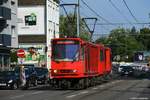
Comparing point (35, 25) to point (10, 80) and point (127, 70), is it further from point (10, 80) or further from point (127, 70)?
point (10, 80)

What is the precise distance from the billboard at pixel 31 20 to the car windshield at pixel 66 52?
141 ft

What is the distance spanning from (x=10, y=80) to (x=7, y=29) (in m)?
25.5

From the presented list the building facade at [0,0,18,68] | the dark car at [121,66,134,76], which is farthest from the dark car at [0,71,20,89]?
the dark car at [121,66,134,76]

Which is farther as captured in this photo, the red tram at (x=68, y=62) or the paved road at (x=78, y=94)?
the red tram at (x=68, y=62)

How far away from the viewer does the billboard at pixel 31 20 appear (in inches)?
3155

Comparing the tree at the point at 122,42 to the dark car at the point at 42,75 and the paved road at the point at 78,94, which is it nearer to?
the dark car at the point at 42,75

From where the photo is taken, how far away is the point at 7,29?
65000 millimetres

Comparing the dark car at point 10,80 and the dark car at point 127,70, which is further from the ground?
the dark car at point 10,80

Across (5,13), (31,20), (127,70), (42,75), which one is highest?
(31,20)

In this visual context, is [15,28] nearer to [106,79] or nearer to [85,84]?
[106,79]

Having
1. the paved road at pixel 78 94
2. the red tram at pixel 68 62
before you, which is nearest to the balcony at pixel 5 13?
the red tram at pixel 68 62

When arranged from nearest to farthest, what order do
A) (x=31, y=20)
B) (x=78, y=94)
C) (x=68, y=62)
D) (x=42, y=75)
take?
(x=78, y=94) → (x=68, y=62) → (x=42, y=75) → (x=31, y=20)

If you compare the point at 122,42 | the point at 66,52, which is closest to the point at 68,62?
the point at 66,52

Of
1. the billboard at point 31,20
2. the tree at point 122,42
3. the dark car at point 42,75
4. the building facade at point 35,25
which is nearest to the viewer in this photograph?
the dark car at point 42,75
